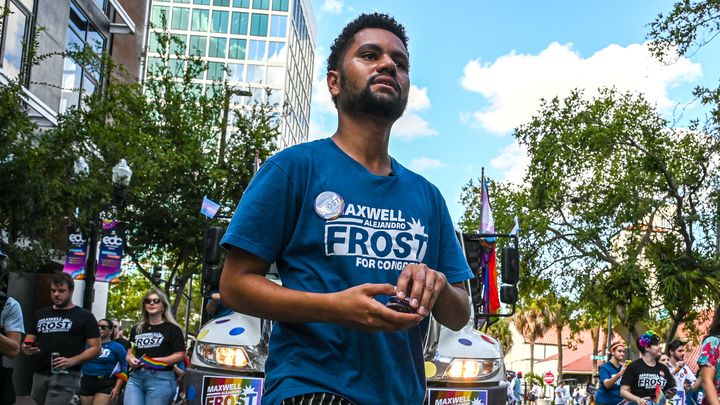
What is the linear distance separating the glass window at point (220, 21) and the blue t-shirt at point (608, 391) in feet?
272

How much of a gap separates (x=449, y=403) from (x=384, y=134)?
16.2 feet

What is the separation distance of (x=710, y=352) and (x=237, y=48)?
Result: 88028 millimetres

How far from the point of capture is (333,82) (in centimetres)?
263

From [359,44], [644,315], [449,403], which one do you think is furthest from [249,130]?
[359,44]

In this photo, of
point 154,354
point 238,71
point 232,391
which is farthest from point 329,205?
point 238,71

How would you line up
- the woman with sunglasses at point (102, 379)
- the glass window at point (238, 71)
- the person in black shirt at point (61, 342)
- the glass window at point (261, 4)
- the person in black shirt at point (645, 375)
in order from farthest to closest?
1. the glass window at point (238, 71)
2. the glass window at point (261, 4)
3. the person in black shirt at point (645, 375)
4. the woman with sunglasses at point (102, 379)
5. the person in black shirt at point (61, 342)

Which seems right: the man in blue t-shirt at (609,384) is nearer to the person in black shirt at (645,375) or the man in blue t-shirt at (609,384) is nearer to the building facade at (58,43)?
the person in black shirt at (645,375)

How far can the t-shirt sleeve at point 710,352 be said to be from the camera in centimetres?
591

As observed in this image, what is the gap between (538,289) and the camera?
3052cm

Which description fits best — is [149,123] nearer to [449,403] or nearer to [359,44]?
[449,403]

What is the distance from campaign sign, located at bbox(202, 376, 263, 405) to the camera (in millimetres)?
7039

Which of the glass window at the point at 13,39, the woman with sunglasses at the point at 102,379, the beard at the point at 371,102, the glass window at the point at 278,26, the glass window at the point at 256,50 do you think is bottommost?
the woman with sunglasses at the point at 102,379

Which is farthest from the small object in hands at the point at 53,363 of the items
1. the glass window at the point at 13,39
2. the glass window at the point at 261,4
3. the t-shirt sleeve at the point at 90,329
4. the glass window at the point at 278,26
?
the glass window at the point at 261,4

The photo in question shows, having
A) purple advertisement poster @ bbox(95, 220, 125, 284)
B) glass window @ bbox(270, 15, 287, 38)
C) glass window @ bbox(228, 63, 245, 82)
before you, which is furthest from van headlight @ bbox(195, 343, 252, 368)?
glass window @ bbox(228, 63, 245, 82)
